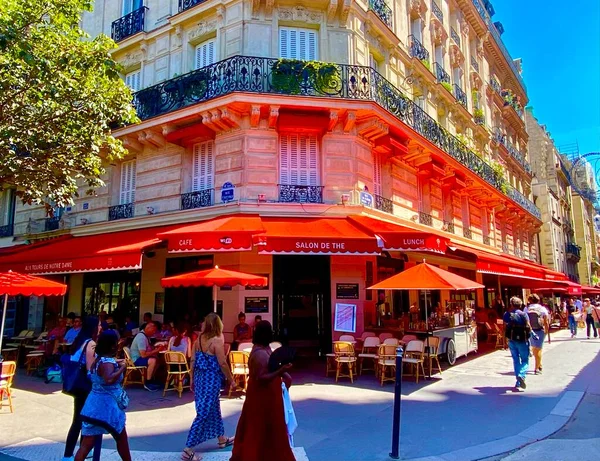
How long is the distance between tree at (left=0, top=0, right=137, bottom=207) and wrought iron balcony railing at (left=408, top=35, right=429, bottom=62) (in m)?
10.5

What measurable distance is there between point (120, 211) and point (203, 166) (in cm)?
357

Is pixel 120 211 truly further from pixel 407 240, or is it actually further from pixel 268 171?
pixel 407 240

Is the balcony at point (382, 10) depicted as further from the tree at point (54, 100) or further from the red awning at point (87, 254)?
the red awning at point (87, 254)

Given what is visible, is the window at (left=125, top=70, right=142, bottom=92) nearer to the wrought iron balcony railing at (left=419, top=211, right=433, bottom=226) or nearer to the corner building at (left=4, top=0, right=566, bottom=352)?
the corner building at (left=4, top=0, right=566, bottom=352)

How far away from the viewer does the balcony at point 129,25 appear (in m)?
14.9

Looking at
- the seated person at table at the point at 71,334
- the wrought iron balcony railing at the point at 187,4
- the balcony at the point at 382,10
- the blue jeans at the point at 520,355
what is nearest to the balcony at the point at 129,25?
the wrought iron balcony railing at the point at 187,4

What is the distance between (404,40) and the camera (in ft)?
52.5

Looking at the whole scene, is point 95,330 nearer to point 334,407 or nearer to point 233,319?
point 334,407

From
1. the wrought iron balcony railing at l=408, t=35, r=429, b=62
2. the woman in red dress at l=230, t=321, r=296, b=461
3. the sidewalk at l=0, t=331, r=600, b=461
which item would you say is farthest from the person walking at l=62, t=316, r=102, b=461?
the wrought iron balcony railing at l=408, t=35, r=429, b=62

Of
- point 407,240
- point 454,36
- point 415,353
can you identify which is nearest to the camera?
point 415,353

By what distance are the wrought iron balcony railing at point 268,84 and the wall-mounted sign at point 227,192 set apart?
2362 millimetres

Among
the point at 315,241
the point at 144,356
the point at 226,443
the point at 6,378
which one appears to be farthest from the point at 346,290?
the point at 6,378

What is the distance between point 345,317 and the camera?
11.0 m

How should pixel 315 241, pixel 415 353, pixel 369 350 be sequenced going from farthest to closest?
pixel 369 350, pixel 315 241, pixel 415 353
